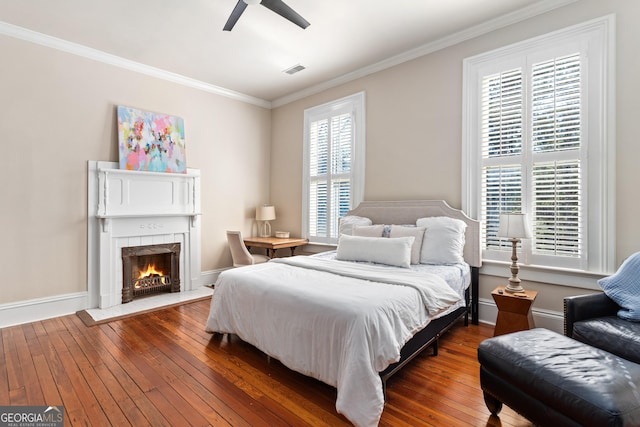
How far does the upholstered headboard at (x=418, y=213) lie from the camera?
325 centimetres

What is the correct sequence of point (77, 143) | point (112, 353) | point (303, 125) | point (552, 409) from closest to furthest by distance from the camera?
point (552, 409) < point (112, 353) < point (77, 143) < point (303, 125)

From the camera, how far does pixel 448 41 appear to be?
3516mm

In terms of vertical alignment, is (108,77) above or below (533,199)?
above

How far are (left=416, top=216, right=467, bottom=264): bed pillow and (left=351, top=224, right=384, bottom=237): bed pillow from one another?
20.2 inches

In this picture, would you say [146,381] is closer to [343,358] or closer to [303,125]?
[343,358]

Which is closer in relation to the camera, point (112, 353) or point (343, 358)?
point (343, 358)

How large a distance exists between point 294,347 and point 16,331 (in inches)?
119

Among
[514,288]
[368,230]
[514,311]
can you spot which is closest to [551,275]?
[514,288]

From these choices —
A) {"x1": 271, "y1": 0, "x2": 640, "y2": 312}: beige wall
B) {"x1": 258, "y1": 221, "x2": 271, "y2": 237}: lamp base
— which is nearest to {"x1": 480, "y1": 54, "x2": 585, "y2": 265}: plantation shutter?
{"x1": 271, "y1": 0, "x2": 640, "y2": 312}: beige wall

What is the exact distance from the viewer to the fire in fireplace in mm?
3963

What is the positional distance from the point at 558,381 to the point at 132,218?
4439mm

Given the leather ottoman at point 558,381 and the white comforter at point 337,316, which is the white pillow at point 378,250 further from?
the leather ottoman at point 558,381

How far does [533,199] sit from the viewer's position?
297 centimetres

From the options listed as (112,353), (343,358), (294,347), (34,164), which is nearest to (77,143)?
(34,164)
